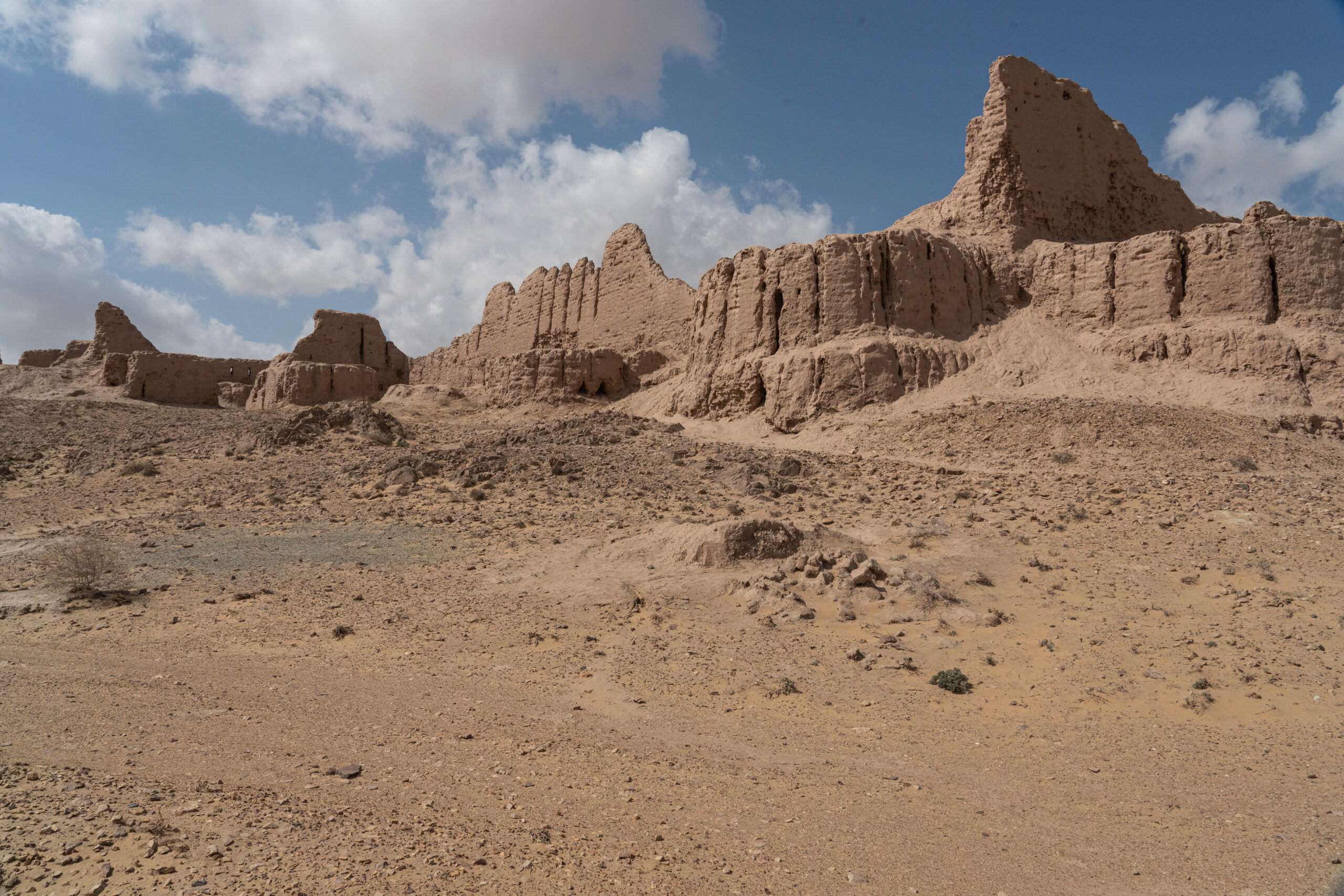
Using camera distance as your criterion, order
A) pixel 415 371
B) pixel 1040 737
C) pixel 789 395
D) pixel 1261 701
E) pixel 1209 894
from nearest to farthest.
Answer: pixel 1209 894, pixel 1040 737, pixel 1261 701, pixel 789 395, pixel 415 371

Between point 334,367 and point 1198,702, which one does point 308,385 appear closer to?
point 334,367

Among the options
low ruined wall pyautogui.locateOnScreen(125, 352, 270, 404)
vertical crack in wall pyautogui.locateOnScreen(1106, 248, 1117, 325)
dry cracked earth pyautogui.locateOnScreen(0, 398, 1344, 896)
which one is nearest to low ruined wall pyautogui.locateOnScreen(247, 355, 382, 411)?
low ruined wall pyautogui.locateOnScreen(125, 352, 270, 404)

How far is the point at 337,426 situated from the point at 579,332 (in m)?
15.3

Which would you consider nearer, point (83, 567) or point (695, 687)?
point (695, 687)

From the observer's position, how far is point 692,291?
33.0m

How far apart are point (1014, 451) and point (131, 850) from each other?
1819cm

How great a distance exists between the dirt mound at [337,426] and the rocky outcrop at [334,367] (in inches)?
435

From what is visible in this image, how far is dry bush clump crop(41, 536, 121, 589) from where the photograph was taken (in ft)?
33.8

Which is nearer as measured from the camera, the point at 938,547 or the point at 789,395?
the point at 938,547

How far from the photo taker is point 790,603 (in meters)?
9.23

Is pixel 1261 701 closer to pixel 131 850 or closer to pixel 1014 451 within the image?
pixel 131 850

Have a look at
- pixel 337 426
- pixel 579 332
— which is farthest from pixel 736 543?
pixel 579 332

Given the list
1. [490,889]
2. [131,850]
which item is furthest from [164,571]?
[490,889]

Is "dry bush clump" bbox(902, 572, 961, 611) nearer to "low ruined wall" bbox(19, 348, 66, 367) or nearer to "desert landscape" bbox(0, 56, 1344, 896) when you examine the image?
"desert landscape" bbox(0, 56, 1344, 896)
